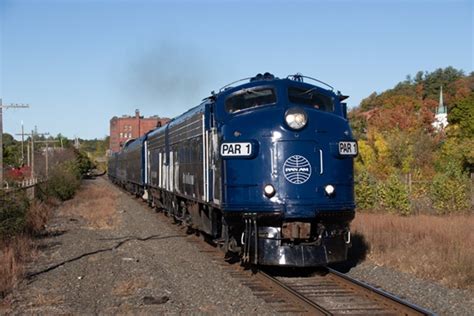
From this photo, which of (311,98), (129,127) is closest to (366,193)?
(311,98)

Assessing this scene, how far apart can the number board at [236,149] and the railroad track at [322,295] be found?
7.00 feet

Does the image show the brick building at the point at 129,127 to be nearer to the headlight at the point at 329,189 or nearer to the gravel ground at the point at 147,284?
the gravel ground at the point at 147,284

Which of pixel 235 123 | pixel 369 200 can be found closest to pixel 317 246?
pixel 235 123

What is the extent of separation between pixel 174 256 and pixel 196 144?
8.44 ft

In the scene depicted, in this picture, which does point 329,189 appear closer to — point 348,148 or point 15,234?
point 348,148

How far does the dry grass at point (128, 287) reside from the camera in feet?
29.7

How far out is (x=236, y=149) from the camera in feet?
32.0

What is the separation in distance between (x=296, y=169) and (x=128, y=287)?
11.1ft

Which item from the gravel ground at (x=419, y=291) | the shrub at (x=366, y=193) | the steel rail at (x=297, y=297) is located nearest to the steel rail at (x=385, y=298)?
the gravel ground at (x=419, y=291)

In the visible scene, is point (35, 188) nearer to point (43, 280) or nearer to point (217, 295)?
point (43, 280)

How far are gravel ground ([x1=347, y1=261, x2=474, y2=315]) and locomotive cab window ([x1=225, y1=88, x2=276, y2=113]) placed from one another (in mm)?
3542

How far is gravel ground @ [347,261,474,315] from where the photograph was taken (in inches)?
310

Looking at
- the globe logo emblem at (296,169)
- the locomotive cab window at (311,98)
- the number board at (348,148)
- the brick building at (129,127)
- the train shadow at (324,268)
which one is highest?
the brick building at (129,127)

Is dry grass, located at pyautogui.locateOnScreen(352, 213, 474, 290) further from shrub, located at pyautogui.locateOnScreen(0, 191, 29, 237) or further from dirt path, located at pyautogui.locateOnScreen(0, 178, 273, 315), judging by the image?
shrub, located at pyautogui.locateOnScreen(0, 191, 29, 237)
